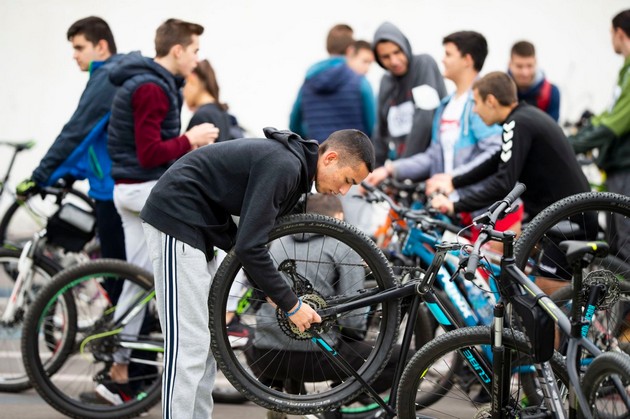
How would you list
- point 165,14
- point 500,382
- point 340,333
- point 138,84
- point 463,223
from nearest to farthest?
point 500,382 → point 340,333 → point 138,84 → point 463,223 → point 165,14

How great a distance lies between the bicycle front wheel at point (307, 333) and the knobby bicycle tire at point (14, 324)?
172cm

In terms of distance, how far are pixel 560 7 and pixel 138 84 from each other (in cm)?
671

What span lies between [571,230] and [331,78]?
324 cm

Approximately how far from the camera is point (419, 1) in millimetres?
11461

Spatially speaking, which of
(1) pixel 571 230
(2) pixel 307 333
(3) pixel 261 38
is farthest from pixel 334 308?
(3) pixel 261 38

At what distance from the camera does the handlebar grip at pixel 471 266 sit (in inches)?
156

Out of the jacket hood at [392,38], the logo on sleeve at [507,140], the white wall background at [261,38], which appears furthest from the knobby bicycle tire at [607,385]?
the white wall background at [261,38]

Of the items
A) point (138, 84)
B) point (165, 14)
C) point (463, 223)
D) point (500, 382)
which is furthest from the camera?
point (165, 14)

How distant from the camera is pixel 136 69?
19.4 ft

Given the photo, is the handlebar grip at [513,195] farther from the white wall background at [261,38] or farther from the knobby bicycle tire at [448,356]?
the white wall background at [261,38]

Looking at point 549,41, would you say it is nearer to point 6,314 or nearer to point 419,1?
point 419,1

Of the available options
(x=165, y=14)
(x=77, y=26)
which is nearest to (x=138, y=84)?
(x=77, y=26)

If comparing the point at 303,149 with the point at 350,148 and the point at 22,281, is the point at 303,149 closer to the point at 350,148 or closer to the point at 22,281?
the point at 350,148

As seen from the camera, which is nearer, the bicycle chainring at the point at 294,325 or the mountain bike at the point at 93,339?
the bicycle chainring at the point at 294,325
